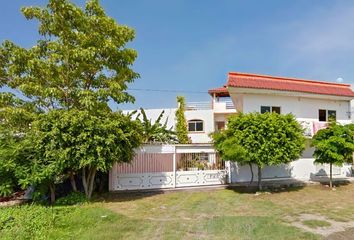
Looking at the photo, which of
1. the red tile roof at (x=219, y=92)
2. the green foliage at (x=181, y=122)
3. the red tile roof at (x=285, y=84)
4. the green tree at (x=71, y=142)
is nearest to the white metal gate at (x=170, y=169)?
the green tree at (x=71, y=142)

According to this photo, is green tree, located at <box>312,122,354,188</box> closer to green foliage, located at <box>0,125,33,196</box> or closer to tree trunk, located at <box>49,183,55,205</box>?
tree trunk, located at <box>49,183,55,205</box>

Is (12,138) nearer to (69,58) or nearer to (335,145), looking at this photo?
(69,58)

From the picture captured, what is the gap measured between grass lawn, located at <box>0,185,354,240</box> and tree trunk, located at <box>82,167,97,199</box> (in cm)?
67

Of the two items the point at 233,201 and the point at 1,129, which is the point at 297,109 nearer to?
the point at 233,201

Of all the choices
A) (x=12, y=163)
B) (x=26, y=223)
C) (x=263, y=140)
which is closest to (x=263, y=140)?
(x=263, y=140)

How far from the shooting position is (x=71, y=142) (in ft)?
35.8

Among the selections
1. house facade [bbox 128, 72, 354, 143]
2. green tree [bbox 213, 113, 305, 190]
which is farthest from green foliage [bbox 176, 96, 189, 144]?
green tree [bbox 213, 113, 305, 190]

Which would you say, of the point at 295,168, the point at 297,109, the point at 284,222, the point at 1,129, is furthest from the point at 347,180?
the point at 1,129

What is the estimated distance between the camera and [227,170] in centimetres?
1573

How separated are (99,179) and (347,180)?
14.4m

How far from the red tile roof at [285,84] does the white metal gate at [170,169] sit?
478 centimetres

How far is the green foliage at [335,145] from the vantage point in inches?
557

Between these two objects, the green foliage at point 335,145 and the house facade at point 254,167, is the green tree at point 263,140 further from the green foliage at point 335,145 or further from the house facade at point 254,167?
the house facade at point 254,167

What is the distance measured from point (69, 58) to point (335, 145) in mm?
13545
